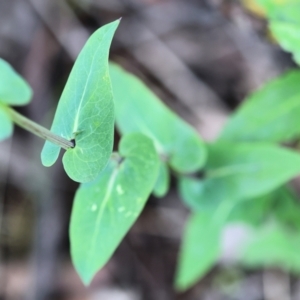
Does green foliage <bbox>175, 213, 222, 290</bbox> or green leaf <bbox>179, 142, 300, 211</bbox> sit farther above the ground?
green leaf <bbox>179, 142, 300, 211</bbox>

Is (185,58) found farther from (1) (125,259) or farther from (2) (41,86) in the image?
(1) (125,259)

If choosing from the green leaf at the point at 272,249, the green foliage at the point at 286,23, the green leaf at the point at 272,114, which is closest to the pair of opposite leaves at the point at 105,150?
the green leaf at the point at 272,114

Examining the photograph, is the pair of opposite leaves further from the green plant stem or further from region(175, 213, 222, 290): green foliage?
region(175, 213, 222, 290): green foliage

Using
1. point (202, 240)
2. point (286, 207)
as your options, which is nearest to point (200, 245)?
point (202, 240)

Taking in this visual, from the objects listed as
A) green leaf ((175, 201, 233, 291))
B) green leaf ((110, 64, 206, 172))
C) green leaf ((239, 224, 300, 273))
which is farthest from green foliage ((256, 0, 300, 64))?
green leaf ((239, 224, 300, 273))

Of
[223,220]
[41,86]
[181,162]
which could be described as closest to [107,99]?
[181,162]

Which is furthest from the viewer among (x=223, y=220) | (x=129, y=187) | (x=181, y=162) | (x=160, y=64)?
(x=160, y=64)

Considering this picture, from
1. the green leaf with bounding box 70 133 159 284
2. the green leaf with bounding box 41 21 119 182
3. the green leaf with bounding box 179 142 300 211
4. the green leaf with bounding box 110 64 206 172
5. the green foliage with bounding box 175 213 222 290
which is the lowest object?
the green foliage with bounding box 175 213 222 290

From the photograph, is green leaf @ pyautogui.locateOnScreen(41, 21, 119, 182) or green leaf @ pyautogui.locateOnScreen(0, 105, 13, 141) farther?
green leaf @ pyautogui.locateOnScreen(0, 105, 13, 141)
